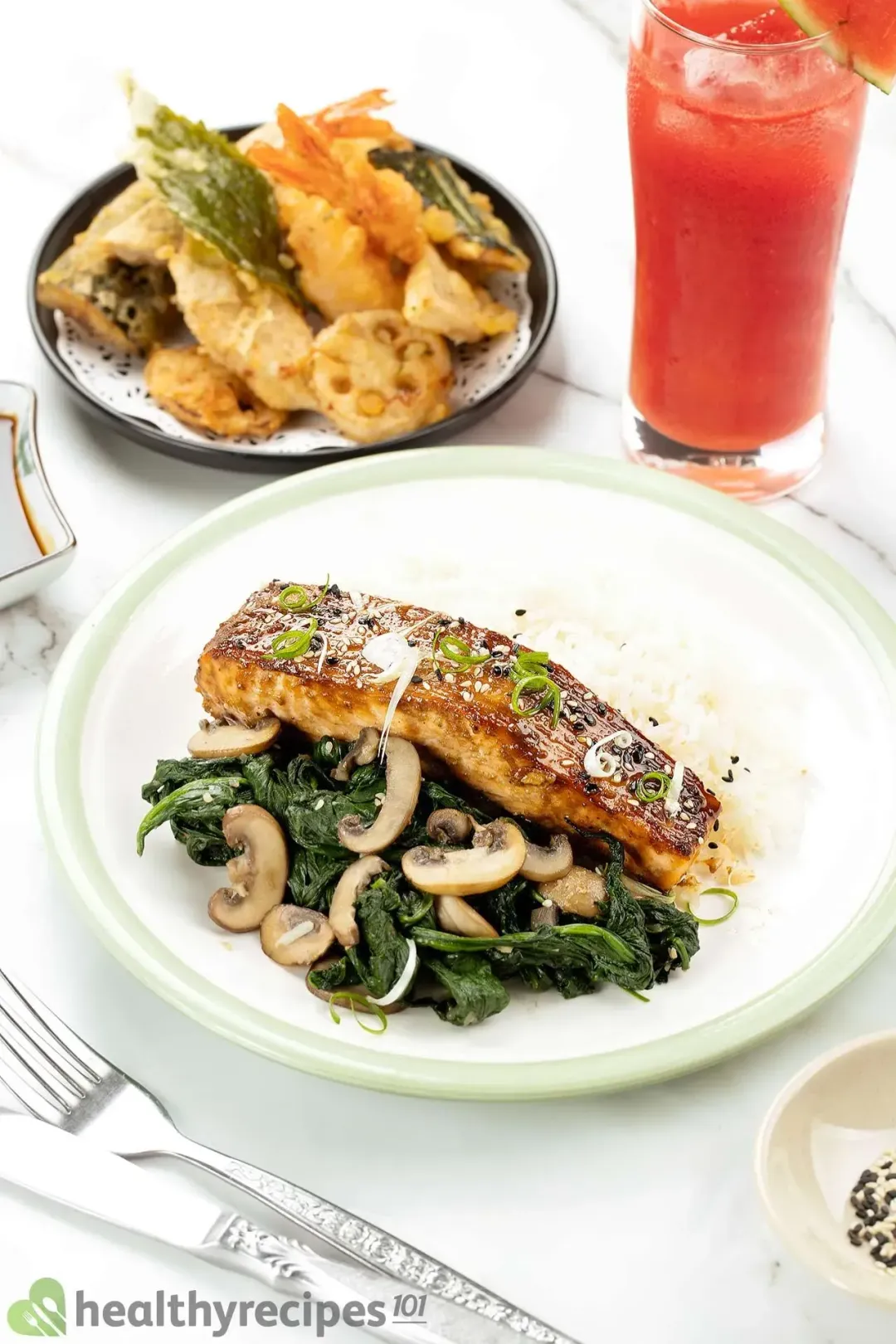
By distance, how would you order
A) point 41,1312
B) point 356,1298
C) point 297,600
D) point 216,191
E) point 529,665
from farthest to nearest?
point 216,191, point 297,600, point 529,665, point 41,1312, point 356,1298

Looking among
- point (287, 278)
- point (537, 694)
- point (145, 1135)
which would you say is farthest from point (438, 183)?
point (145, 1135)

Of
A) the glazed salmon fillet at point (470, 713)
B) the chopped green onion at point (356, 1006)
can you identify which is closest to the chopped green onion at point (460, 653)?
the glazed salmon fillet at point (470, 713)

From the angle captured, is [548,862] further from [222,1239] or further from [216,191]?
[216,191]

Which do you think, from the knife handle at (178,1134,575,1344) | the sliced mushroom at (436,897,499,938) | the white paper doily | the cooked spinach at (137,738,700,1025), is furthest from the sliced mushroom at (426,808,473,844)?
the white paper doily

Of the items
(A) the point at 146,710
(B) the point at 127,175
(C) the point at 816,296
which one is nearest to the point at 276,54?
(B) the point at 127,175

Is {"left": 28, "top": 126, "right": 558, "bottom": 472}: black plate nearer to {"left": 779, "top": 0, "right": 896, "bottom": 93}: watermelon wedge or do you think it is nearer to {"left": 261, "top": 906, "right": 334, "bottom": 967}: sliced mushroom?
{"left": 779, "top": 0, "right": 896, "bottom": 93}: watermelon wedge

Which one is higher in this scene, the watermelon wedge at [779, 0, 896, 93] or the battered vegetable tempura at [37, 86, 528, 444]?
the watermelon wedge at [779, 0, 896, 93]
